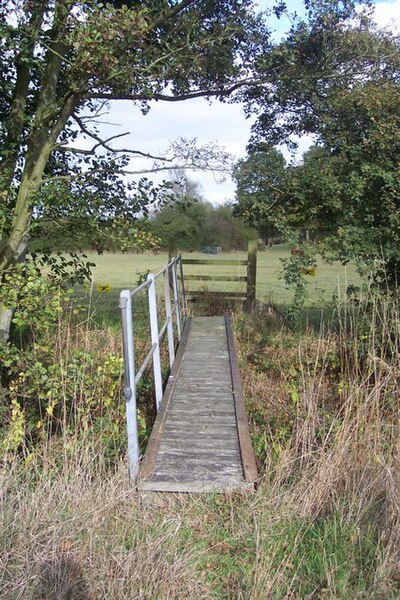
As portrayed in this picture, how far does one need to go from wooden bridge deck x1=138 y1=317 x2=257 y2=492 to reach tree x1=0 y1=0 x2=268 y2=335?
234cm

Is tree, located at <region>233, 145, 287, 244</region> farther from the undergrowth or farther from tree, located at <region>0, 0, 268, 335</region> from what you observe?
the undergrowth

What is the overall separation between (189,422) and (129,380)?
1.42 meters

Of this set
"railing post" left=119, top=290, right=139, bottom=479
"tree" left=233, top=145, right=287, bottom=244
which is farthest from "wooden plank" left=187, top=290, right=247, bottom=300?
"railing post" left=119, top=290, right=139, bottom=479

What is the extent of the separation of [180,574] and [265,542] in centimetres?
57

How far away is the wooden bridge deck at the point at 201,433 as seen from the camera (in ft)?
11.8

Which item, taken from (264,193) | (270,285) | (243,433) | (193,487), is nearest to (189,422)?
(243,433)

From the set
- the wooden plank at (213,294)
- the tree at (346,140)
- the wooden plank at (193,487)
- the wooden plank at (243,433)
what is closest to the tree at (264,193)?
the tree at (346,140)

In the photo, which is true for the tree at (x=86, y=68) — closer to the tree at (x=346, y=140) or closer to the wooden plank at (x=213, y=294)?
the tree at (x=346, y=140)

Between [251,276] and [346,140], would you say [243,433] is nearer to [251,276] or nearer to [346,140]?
[346,140]

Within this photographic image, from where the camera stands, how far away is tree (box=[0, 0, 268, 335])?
5180 mm

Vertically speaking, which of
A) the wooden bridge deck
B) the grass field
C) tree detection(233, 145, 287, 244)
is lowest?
the wooden bridge deck

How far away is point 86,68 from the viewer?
5.47 m

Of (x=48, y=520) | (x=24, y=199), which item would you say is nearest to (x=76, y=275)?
(x=24, y=199)

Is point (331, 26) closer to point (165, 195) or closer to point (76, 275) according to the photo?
point (165, 195)
